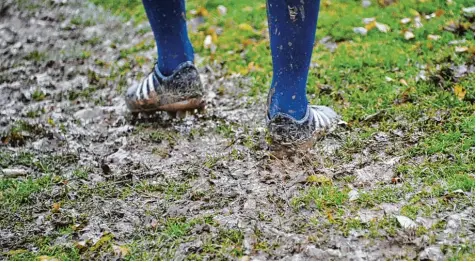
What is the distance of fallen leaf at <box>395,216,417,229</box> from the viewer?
69.1 inches

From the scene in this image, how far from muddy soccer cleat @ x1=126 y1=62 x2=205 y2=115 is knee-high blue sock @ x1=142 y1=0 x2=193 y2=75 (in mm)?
42

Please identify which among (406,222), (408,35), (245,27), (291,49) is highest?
(291,49)

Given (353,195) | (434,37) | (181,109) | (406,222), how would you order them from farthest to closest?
(434,37) < (181,109) < (353,195) < (406,222)

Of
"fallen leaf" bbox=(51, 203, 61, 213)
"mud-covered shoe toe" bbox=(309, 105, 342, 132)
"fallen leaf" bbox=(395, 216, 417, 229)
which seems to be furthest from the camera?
"mud-covered shoe toe" bbox=(309, 105, 342, 132)

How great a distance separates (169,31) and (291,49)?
679 mm

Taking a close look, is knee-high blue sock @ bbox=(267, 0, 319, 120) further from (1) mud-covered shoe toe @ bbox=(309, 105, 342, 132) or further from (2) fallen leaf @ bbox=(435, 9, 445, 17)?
(2) fallen leaf @ bbox=(435, 9, 445, 17)

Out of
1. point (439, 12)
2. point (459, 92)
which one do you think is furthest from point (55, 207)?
point (439, 12)

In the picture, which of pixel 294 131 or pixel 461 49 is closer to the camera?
pixel 294 131

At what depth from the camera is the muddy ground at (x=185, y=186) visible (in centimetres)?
177

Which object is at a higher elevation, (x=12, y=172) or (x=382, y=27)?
(x=382, y=27)

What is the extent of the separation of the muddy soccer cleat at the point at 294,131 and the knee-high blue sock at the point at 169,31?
57cm

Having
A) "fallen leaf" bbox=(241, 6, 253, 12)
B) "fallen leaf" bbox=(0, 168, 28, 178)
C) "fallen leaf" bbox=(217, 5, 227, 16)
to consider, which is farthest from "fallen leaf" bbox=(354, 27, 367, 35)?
"fallen leaf" bbox=(0, 168, 28, 178)

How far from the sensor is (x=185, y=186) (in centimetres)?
215

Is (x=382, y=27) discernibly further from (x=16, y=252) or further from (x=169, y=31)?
(x=16, y=252)
